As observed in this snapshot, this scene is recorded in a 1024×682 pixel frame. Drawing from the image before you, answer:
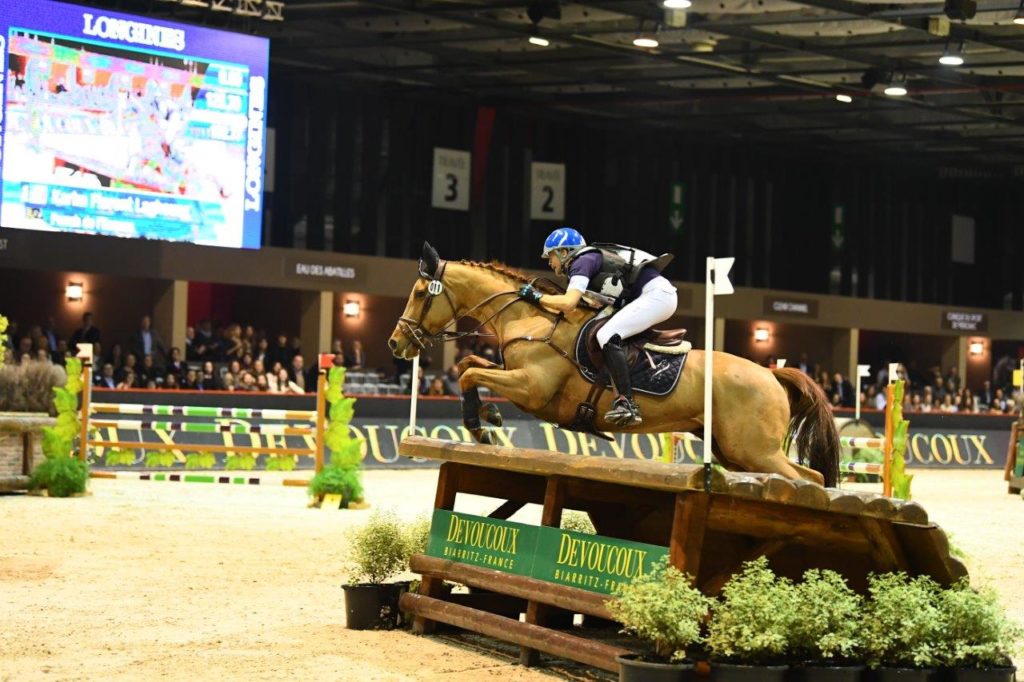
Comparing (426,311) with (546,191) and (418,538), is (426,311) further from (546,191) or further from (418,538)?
(546,191)

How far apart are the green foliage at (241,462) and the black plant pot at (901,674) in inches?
465

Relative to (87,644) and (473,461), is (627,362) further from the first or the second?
(87,644)

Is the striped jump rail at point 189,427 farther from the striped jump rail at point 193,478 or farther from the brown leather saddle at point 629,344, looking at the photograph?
the brown leather saddle at point 629,344

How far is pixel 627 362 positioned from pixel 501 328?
0.80m

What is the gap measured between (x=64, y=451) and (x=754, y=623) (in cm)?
1046

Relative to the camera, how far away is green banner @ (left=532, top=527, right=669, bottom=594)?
20.2 feet

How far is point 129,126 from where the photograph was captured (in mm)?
17922

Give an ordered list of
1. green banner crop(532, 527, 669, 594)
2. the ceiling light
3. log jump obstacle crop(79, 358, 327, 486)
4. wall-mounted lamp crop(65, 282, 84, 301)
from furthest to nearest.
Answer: wall-mounted lamp crop(65, 282, 84, 301), the ceiling light, log jump obstacle crop(79, 358, 327, 486), green banner crop(532, 527, 669, 594)

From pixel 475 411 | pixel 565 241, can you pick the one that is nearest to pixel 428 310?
pixel 475 411

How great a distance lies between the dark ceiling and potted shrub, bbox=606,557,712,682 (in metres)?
14.0

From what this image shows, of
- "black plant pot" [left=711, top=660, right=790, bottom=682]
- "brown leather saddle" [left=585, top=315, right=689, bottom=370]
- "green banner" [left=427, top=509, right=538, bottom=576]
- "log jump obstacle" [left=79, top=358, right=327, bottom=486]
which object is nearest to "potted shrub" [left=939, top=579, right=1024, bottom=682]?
"black plant pot" [left=711, top=660, right=790, bottom=682]

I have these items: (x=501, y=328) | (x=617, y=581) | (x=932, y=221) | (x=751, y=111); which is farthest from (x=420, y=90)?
(x=617, y=581)

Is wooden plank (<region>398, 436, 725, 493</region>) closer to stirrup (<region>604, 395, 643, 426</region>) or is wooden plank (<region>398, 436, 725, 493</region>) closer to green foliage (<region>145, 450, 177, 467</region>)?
stirrup (<region>604, 395, 643, 426</region>)

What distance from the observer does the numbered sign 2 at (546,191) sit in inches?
1200
